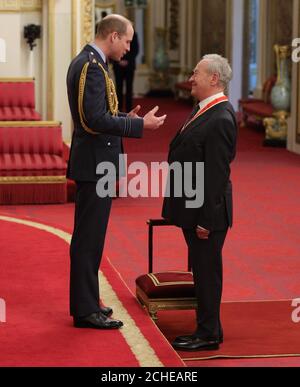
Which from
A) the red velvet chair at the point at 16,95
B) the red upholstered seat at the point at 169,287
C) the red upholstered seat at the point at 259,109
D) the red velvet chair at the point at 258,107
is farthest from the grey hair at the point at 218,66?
the red velvet chair at the point at 258,107

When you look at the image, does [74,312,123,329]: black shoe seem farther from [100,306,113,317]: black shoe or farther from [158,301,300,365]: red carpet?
[158,301,300,365]: red carpet

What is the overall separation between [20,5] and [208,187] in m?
8.36

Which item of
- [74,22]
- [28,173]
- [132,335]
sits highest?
[74,22]

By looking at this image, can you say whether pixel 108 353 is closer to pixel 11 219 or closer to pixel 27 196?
pixel 11 219

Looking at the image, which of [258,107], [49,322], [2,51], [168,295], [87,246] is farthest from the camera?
[258,107]

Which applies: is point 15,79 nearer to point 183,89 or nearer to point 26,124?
point 26,124

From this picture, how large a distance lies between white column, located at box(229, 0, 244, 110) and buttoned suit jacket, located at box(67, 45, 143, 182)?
15.6 m

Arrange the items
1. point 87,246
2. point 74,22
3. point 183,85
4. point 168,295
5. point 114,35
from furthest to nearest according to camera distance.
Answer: point 183,85, point 74,22, point 168,295, point 87,246, point 114,35

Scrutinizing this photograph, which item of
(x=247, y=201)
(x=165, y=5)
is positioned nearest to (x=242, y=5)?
(x=165, y=5)

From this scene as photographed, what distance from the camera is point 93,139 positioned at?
5.59 metres

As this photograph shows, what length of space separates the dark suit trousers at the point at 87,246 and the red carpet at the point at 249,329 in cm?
55

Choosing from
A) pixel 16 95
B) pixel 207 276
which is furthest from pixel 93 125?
pixel 16 95

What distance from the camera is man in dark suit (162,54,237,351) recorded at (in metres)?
5.53
